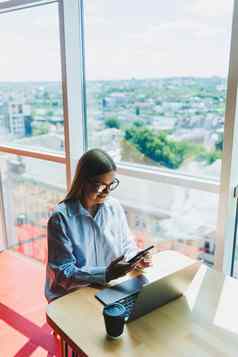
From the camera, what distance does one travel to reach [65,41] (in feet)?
7.17

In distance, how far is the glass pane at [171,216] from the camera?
1.96m

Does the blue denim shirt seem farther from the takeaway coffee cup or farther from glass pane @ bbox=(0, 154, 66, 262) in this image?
glass pane @ bbox=(0, 154, 66, 262)

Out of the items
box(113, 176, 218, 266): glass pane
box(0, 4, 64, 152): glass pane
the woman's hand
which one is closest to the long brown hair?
the woman's hand

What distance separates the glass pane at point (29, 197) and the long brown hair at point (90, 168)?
1061mm

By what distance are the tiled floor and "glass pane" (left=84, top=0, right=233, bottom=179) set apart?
1267mm

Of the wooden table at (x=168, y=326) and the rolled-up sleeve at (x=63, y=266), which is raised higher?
the rolled-up sleeve at (x=63, y=266)

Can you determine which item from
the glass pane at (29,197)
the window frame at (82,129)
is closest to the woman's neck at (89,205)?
the window frame at (82,129)

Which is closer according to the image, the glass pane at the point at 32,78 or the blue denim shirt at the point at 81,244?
the blue denim shirt at the point at 81,244

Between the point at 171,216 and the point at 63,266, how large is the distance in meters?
0.95

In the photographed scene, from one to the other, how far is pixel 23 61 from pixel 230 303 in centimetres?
224

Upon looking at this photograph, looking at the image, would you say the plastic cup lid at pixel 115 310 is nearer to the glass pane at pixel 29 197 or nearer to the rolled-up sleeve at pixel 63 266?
the rolled-up sleeve at pixel 63 266

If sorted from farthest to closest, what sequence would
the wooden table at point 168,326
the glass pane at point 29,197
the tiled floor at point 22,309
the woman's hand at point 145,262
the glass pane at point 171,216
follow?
the glass pane at point 29,197 → the tiled floor at point 22,309 → the glass pane at point 171,216 → the woman's hand at point 145,262 → the wooden table at point 168,326

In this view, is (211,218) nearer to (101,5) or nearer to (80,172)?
(80,172)

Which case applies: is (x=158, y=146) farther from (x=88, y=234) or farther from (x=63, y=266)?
(x=63, y=266)
